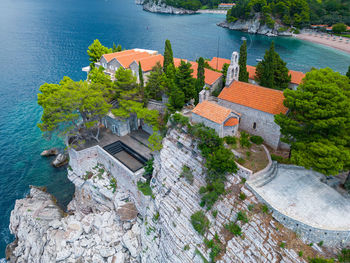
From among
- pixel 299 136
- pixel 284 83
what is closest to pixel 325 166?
pixel 299 136

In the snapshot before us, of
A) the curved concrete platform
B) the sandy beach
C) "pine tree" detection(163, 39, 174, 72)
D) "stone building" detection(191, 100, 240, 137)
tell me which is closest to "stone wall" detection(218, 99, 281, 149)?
"stone building" detection(191, 100, 240, 137)

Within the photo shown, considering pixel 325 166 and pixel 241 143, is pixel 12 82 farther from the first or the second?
pixel 325 166

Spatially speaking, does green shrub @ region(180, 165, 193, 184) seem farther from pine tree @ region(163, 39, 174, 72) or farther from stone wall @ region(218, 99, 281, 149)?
pine tree @ region(163, 39, 174, 72)

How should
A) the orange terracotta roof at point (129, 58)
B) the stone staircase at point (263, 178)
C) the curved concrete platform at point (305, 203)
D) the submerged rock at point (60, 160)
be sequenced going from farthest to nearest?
the orange terracotta roof at point (129, 58) → the submerged rock at point (60, 160) → the stone staircase at point (263, 178) → the curved concrete platform at point (305, 203)

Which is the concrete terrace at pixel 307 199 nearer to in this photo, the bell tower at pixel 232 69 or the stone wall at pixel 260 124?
the stone wall at pixel 260 124

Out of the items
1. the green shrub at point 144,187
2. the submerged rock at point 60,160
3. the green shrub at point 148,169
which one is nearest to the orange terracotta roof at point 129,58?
the submerged rock at point 60,160

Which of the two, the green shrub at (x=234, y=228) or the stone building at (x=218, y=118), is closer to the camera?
the green shrub at (x=234, y=228)

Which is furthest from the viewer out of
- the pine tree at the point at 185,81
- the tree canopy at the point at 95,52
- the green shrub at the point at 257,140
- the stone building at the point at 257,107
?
the tree canopy at the point at 95,52
